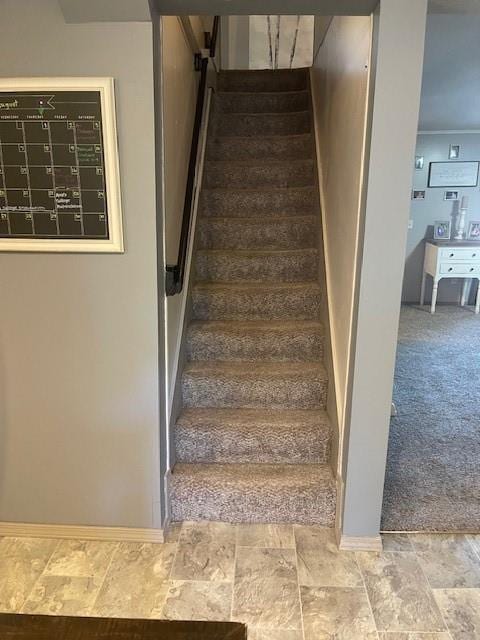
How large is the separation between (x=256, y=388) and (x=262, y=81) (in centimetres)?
288

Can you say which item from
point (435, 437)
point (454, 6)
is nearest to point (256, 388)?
point (435, 437)

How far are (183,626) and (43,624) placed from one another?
29 cm

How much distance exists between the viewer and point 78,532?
1.99 meters

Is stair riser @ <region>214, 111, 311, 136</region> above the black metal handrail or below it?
above

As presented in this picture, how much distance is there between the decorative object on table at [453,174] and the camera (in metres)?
5.70

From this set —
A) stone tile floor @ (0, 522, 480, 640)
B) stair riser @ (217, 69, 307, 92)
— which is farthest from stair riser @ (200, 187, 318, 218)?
stone tile floor @ (0, 522, 480, 640)

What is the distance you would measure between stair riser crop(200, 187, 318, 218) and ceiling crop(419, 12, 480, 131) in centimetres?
109

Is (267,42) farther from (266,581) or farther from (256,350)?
(266,581)

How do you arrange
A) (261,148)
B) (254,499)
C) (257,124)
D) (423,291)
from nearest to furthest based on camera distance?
(254,499) → (261,148) → (257,124) → (423,291)

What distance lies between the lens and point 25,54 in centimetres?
165

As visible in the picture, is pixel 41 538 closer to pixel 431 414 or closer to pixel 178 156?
pixel 178 156

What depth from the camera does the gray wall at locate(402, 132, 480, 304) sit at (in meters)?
5.70

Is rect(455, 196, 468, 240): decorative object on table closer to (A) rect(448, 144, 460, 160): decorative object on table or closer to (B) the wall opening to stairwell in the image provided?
(A) rect(448, 144, 460, 160): decorative object on table

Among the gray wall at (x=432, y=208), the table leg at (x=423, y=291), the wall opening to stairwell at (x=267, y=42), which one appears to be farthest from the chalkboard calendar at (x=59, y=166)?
the table leg at (x=423, y=291)
